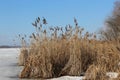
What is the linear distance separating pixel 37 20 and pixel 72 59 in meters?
2.07

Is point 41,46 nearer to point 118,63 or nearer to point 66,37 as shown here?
point 66,37

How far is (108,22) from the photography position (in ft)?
157

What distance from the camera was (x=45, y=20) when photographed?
11.8 meters

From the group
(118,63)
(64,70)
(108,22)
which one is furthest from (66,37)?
(108,22)

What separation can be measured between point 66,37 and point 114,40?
1653 mm

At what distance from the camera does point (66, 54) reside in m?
11.4

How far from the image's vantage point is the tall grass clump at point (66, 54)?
10688 millimetres

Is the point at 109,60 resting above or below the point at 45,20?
below

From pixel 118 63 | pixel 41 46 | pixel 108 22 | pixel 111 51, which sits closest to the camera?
pixel 118 63

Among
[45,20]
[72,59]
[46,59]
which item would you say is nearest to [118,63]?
[72,59]

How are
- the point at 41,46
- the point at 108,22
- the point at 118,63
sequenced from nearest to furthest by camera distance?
the point at 118,63
the point at 41,46
the point at 108,22

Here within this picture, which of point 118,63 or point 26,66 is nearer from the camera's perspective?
point 118,63

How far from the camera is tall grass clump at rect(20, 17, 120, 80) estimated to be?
10688mm

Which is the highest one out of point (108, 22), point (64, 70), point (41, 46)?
point (108, 22)
